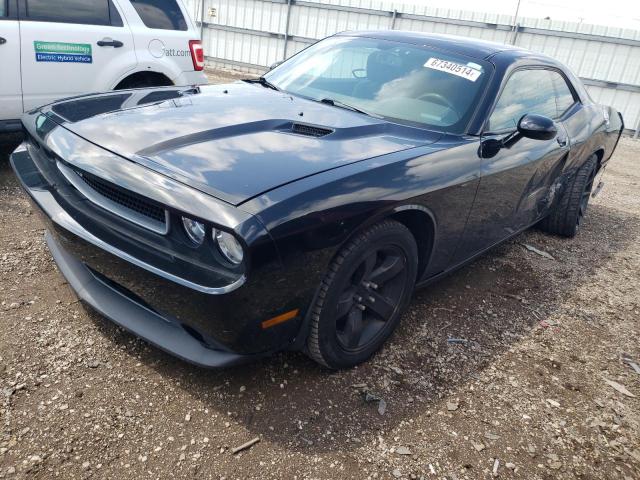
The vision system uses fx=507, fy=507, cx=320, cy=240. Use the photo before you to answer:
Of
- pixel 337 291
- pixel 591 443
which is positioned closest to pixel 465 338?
pixel 591 443

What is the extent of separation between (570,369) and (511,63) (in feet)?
6.30

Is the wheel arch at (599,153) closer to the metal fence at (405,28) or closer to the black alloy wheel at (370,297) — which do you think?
the black alloy wheel at (370,297)

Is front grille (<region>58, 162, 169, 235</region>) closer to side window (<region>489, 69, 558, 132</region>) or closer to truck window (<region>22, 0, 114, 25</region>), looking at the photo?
side window (<region>489, 69, 558, 132</region>)

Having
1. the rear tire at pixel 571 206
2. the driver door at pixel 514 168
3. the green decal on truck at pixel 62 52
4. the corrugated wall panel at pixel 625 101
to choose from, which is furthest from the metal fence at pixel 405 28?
the driver door at pixel 514 168

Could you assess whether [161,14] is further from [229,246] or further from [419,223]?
[229,246]

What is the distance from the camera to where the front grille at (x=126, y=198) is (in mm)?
1994

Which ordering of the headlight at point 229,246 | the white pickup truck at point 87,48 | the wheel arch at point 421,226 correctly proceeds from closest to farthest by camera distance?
1. the headlight at point 229,246
2. the wheel arch at point 421,226
3. the white pickup truck at point 87,48

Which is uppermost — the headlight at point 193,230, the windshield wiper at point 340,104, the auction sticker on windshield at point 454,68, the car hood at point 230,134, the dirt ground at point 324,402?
the auction sticker on windshield at point 454,68

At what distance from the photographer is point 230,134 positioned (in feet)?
7.86

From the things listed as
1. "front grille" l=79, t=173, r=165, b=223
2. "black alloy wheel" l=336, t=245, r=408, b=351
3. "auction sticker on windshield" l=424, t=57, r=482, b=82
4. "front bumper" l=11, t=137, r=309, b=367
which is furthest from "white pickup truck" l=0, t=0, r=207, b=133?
"black alloy wheel" l=336, t=245, r=408, b=351

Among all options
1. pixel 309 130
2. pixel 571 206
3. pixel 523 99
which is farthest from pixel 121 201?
pixel 571 206

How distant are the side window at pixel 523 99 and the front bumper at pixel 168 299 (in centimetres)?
186

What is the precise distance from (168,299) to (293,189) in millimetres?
650

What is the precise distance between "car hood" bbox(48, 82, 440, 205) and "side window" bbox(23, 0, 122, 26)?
1949mm
